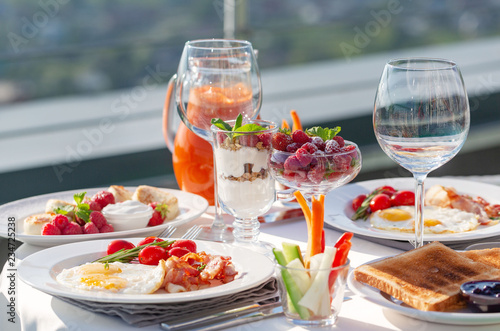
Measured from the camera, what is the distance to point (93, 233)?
58.6 inches

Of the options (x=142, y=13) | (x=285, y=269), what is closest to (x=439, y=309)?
(x=285, y=269)

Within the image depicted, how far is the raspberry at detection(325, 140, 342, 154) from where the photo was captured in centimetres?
125

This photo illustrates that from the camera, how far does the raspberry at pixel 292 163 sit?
4.07 feet

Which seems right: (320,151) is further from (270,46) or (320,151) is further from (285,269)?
(270,46)

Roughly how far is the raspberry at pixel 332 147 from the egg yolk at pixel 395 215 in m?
0.37

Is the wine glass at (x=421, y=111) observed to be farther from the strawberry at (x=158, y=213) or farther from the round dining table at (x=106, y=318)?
the strawberry at (x=158, y=213)

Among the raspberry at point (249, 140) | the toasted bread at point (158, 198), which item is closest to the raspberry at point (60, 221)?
the toasted bread at point (158, 198)

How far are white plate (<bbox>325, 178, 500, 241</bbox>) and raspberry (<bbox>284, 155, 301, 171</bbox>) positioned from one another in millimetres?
296

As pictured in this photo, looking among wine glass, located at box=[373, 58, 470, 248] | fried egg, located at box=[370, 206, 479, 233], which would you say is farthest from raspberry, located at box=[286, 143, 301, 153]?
fried egg, located at box=[370, 206, 479, 233]

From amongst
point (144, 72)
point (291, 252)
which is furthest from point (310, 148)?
point (144, 72)

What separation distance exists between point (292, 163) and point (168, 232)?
43 centimetres

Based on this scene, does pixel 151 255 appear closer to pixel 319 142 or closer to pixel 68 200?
pixel 319 142

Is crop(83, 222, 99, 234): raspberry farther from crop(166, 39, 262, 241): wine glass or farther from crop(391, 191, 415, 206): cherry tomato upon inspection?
crop(391, 191, 415, 206): cherry tomato

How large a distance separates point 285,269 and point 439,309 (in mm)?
253
